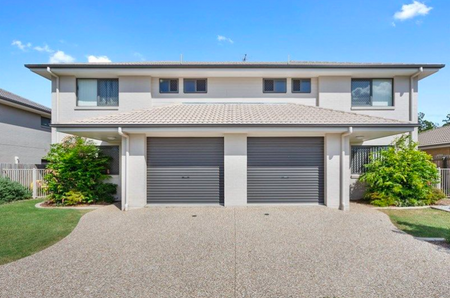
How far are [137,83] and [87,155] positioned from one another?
4.64 m

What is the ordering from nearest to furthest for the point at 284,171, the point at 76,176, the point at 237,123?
1. the point at 237,123
2. the point at 284,171
3. the point at 76,176

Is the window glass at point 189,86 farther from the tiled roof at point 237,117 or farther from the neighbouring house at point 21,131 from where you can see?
the neighbouring house at point 21,131

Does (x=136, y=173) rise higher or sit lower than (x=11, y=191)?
higher

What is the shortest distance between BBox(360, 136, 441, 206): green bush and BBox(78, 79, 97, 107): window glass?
14.9m

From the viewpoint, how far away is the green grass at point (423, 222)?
7.05 meters

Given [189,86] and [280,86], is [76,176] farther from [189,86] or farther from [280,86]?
[280,86]

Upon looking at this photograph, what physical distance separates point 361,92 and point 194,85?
945cm

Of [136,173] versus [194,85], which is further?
[194,85]

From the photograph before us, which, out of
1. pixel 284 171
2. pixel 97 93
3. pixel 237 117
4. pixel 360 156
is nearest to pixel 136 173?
pixel 237 117

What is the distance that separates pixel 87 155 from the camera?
1155cm

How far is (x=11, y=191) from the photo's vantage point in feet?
40.1

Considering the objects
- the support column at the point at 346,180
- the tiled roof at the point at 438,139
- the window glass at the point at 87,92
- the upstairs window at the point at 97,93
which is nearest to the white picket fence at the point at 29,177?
the window glass at the point at 87,92

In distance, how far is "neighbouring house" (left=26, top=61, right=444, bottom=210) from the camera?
9.66 m

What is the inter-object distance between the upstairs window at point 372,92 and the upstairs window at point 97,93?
13440mm
